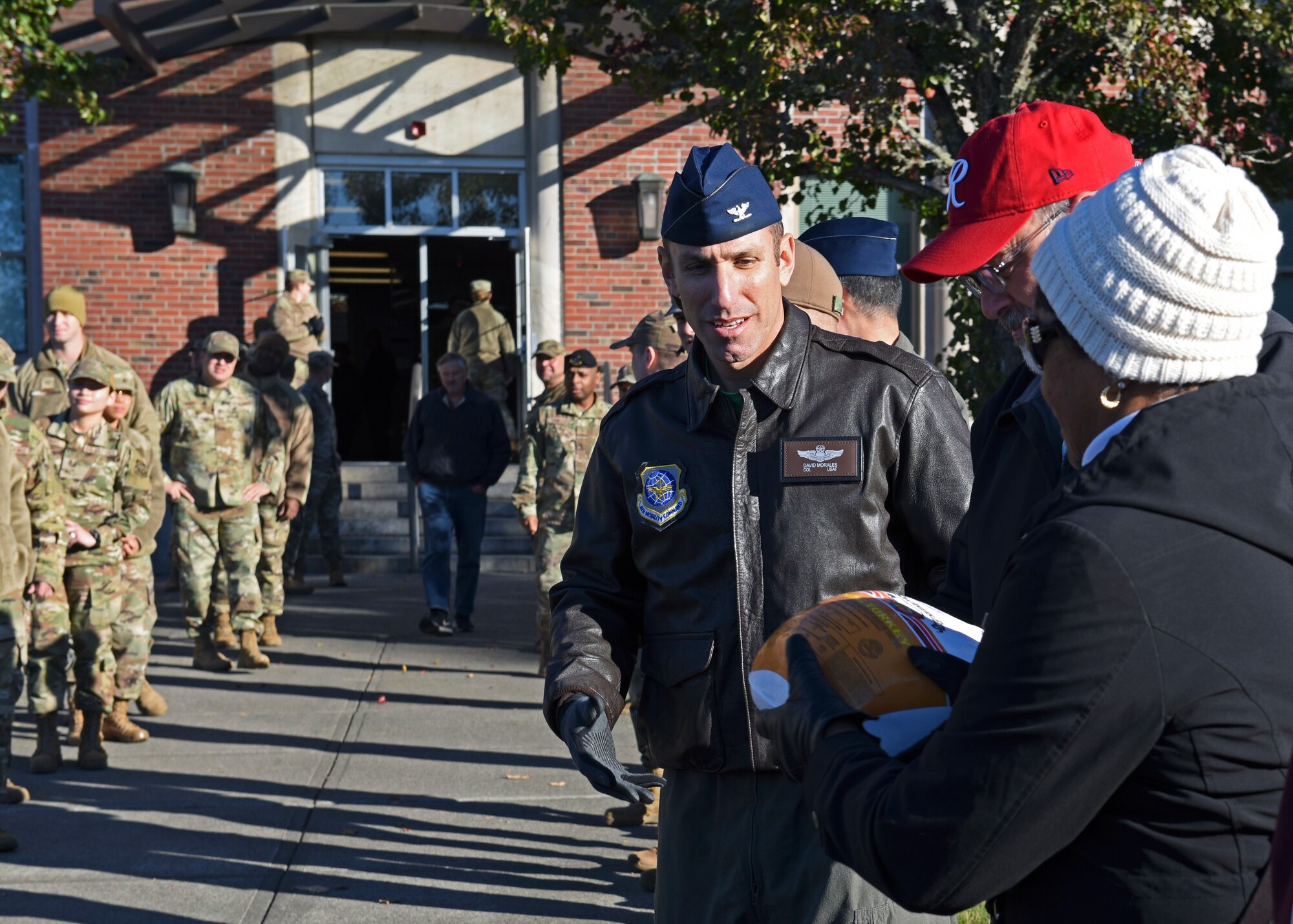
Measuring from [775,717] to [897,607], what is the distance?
10.0 inches

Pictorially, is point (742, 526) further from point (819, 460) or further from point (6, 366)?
point (6, 366)

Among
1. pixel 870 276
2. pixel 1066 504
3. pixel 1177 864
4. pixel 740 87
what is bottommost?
pixel 1177 864

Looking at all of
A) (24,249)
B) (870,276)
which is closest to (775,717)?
(870,276)

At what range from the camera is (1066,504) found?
1436mm

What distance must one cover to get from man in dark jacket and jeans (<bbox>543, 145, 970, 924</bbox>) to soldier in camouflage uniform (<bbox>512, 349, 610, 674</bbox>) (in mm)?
6214

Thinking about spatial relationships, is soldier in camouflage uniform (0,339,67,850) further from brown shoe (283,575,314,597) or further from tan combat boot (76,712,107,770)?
brown shoe (283,575,314,597)

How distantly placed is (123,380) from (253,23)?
9.68 meters

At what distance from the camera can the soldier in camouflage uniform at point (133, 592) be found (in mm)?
7645

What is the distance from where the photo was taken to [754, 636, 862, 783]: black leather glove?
5.38ft

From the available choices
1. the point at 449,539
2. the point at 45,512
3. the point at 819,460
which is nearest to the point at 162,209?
the point at 449,539

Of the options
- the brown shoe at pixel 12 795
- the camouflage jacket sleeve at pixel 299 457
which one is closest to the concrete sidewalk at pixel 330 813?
the brown shoe at pixel 12 795

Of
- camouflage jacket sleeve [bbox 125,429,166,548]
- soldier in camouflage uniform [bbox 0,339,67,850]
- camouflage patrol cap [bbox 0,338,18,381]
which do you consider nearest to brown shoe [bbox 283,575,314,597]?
camouflage jacket sleeve [bbox 125,429,166,548]

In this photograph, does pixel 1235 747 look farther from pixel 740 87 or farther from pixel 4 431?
pixel 740 87

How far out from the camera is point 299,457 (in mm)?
11242
